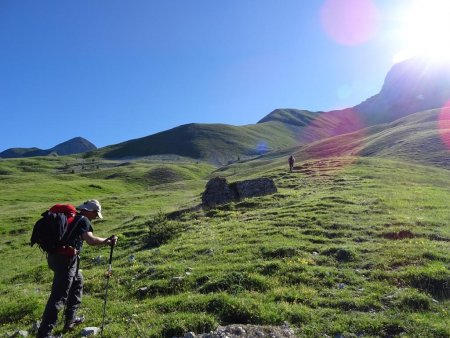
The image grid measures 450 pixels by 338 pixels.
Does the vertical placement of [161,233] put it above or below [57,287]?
below

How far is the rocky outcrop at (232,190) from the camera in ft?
127

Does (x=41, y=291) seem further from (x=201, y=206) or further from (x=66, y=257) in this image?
(x=201, y=206)

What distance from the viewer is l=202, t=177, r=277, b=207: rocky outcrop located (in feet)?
127

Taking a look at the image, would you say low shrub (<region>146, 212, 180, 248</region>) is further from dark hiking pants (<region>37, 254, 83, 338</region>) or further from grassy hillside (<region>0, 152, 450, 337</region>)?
dark hiking pants (<region>37, 254, 83, 338</region>)

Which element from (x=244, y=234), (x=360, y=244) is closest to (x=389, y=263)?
(x=360, y=244)

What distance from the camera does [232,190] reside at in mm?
39625

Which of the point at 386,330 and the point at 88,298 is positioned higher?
the point at 88,298

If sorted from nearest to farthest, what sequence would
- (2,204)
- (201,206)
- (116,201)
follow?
1. (201,206)
2. (116,201)
3. (2,204)

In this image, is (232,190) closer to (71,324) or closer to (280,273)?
(280,273)

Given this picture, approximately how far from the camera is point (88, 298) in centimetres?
1438

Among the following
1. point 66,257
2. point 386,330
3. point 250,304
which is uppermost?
point 66,257

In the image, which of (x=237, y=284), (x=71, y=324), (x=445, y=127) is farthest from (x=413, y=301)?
(x=445, y=127)

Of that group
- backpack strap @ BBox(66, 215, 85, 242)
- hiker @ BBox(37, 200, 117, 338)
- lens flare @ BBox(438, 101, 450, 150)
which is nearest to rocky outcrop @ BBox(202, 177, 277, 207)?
hiker @ BBox(37, 200, 117, 338)

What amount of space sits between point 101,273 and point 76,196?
83.6 metres
